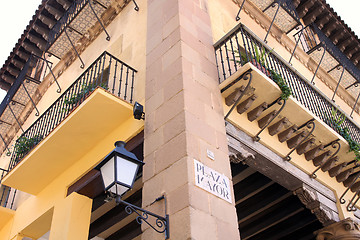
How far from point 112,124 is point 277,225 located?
4.62 metres

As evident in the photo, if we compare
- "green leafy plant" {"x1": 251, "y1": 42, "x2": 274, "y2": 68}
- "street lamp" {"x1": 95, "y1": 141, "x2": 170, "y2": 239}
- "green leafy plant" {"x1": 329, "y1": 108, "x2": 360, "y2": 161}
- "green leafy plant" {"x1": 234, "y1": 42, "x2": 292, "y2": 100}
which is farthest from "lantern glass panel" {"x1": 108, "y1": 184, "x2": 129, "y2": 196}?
"green leafy plant" {"x1": 329, "y1": 108, "x2": 360, "y2": 161}

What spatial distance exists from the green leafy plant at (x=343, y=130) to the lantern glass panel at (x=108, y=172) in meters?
4.98

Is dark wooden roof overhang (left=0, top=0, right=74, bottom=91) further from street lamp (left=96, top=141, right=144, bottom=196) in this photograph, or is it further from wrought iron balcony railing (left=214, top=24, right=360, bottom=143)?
street lamp (left=96, top=141, right=144, bottom=196)

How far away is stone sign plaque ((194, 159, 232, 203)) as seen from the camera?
515cm

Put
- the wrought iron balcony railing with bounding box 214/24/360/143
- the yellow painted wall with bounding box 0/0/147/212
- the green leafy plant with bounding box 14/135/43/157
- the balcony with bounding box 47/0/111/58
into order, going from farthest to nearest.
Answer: the balcony with bounding box 47/0/111/58
the green leafy plant with bounding box 14/135/43/157
the yellow painted wall with bounding box 0/0/147/212
the wrought iron balcony railing with bounding box 214/24/360/143

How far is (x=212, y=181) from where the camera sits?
5316 mm

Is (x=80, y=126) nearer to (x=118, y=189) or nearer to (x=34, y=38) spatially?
(x=118, y=189)

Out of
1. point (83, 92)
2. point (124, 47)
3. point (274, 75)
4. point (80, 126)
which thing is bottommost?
point (80, 126)

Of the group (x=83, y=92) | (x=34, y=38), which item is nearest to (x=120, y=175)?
(x=83, y=92)

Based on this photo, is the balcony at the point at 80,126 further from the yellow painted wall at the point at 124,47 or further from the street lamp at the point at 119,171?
the street lamp at the point at 119,171

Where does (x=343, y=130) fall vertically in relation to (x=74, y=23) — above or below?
below

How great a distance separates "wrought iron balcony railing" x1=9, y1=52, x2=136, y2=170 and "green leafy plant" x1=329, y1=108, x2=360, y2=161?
418 centimetres

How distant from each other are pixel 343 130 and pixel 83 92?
5142 millimetres

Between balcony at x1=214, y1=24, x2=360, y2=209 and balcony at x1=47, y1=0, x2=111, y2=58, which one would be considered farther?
balcony at x1=47, y1=0, x2=111, y2=58
